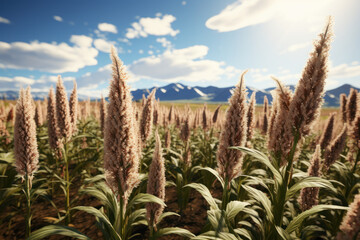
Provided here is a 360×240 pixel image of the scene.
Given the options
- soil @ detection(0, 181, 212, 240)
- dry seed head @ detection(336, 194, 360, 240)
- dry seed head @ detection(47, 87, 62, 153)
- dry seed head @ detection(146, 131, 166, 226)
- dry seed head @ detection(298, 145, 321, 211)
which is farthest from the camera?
dry seed head @ detection(47, 87, 62, 153)

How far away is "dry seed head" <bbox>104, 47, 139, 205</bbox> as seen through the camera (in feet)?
6.81

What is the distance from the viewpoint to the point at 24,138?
9.96ft

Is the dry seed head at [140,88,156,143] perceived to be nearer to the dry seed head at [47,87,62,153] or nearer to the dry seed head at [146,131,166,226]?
the dry seed head at [146,131,166,226]

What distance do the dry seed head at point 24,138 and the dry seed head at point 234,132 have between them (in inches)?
139

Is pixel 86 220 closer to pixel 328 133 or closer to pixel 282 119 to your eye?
pixel 282 119

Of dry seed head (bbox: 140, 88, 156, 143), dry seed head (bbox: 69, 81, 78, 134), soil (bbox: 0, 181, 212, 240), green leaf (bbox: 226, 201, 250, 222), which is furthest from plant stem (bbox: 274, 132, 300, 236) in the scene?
dry seed head (bbox: 69, 81, 78, 134)

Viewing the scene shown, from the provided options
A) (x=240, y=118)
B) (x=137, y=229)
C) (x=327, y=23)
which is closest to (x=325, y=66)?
(x=327, y=23)

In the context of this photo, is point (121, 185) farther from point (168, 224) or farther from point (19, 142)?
point (168, 224)

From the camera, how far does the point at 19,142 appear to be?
9.80 ft

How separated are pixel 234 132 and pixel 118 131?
69.5 inches

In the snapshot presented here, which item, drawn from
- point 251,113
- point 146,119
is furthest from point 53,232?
point 251,113

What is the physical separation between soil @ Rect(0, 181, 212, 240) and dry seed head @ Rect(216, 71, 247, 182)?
274 centimetres

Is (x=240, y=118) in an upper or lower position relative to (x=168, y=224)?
upper

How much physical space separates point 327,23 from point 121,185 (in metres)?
3.74
